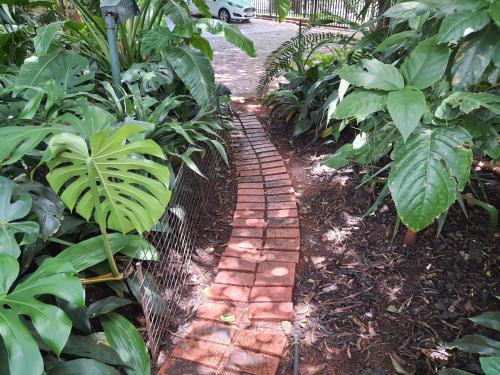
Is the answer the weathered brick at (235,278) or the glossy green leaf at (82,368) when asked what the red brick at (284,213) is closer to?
the weathered brick at (235,278)

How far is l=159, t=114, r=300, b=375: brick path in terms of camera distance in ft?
5.80

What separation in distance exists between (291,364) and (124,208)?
1.00m

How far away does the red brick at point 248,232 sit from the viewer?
253 cm

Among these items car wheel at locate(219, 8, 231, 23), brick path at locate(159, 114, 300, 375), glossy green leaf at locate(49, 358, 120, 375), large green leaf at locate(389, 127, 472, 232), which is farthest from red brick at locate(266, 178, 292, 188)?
car wheel at locate(219, 8, 231, 23)

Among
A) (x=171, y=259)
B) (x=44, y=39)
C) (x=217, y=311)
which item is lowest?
(x=217, y=311)

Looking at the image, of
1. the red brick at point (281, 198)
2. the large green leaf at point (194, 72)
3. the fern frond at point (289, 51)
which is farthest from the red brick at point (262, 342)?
the fern frond at point (289, 51)

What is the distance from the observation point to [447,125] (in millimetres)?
1421

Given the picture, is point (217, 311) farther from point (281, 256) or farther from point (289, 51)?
point (289, 51)

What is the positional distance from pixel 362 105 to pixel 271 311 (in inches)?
44.4

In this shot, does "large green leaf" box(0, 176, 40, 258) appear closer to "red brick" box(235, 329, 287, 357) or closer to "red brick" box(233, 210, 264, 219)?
"red brick" box(235, 329, 287, 357)

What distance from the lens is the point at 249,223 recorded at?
2.65 metres

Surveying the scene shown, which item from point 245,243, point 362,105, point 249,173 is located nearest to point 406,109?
point 362,105

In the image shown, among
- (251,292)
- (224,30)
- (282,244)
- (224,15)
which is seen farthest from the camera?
(224,15)

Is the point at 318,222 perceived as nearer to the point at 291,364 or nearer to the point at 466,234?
the point at 466,234
